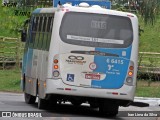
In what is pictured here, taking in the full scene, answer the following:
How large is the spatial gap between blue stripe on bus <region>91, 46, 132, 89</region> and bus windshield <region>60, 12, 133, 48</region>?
11.4 inches

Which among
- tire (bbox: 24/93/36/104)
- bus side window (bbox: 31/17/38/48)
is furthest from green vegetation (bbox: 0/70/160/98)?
bus side window (bbox: 31/17/38/48)

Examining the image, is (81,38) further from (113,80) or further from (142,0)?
(142,0)

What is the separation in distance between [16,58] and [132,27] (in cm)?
2396

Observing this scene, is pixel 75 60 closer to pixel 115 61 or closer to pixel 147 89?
pixel 115 61

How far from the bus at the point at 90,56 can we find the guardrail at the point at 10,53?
22.8 metres

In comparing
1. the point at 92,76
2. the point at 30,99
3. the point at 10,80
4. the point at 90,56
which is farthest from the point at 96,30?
the point at 10,80

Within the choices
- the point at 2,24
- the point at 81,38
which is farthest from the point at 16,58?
the point at 81,38

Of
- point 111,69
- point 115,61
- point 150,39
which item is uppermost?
point 115,61

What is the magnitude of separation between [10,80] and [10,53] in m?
9.32

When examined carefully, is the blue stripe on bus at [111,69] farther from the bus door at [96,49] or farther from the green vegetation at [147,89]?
the green vegetation at [147,89]

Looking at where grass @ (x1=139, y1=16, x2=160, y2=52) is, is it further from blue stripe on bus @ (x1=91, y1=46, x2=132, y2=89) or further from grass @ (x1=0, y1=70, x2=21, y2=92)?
blue stripe on bus @ (x1=91, y1=46, x2=132, y2=89)

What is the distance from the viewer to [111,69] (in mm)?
21203

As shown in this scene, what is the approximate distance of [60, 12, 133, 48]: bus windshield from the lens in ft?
69.4

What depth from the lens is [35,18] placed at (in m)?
24.4
